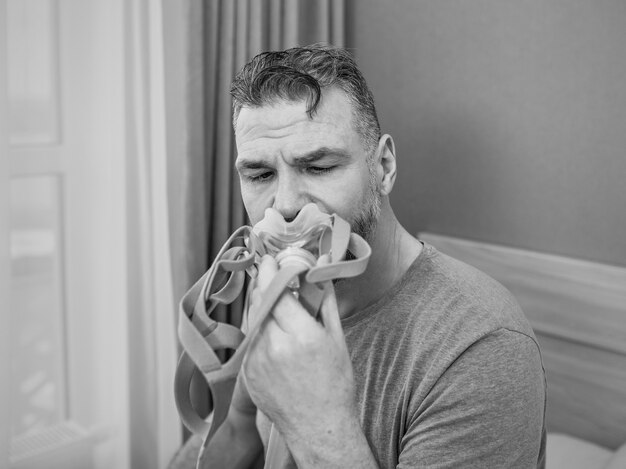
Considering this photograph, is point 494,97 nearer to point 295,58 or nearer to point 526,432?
point 295,58

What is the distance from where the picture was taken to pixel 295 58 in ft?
4.78

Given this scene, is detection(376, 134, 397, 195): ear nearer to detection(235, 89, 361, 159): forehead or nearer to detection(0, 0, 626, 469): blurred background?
detection(235, 89, 361, 159): forehead

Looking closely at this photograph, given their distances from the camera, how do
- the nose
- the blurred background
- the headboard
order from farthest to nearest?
the blurred background < the headboard < the nose

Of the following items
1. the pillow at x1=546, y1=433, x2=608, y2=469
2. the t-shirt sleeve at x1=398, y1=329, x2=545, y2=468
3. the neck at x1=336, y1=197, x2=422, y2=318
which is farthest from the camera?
the pillow at x1=546, y1=433, x2=608, y2=469

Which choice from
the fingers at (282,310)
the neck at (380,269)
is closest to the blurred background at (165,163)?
the neck at (380,269)

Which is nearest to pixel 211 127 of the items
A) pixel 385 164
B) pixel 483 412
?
pixel 385 164

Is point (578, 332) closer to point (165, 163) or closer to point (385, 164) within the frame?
point (385, 164)

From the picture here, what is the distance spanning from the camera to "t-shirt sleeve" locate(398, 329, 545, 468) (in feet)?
3.87

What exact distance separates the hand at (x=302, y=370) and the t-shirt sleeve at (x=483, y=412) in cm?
17

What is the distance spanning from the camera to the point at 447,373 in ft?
4.08

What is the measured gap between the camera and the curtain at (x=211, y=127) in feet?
7.11

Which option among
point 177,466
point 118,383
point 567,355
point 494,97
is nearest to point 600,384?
point 567,355

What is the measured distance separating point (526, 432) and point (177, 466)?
94 cm

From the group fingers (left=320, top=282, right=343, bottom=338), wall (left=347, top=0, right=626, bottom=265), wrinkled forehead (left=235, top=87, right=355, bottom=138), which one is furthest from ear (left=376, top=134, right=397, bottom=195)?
wall (left=347, top=0, right=626, bottom=265)
